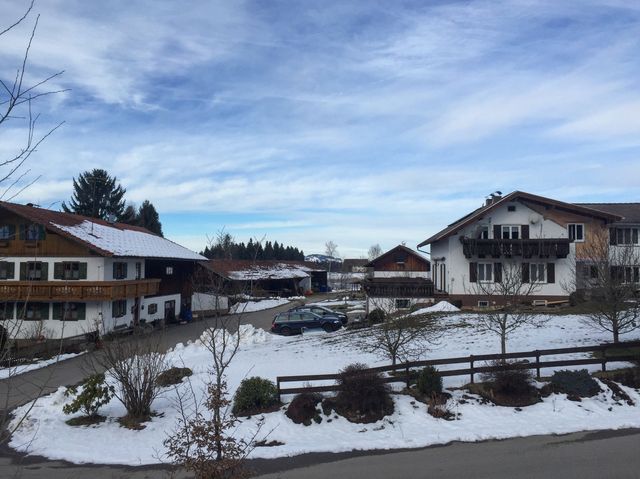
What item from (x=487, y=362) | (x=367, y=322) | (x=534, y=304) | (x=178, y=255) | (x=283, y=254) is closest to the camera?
(x=487, y=362)

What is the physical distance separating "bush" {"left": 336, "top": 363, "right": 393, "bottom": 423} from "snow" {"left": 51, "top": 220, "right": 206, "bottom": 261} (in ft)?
76.1

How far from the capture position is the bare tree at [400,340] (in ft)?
53.7

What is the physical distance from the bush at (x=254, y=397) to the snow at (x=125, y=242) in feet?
69.7

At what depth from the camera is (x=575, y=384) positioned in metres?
→ 14.1

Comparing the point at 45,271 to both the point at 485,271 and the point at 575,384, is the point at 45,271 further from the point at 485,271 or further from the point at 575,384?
the point at 575,384

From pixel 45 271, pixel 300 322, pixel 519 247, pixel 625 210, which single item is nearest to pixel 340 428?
pixel 300 322

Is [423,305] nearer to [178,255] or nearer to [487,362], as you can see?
[487,362]

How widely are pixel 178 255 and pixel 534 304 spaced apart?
27.7 meters

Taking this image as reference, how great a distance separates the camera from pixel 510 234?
110 ft

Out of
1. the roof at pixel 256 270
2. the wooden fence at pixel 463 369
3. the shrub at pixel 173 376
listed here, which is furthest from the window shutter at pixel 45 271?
the wooden fence at pixel 463 369

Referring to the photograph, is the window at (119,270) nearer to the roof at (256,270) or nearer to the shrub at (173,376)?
the roof at (256,270)

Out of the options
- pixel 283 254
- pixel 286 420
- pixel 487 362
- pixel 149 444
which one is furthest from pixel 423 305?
pixel 283 254

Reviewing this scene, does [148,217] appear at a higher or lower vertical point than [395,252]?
higher

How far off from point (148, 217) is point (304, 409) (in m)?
66.3
